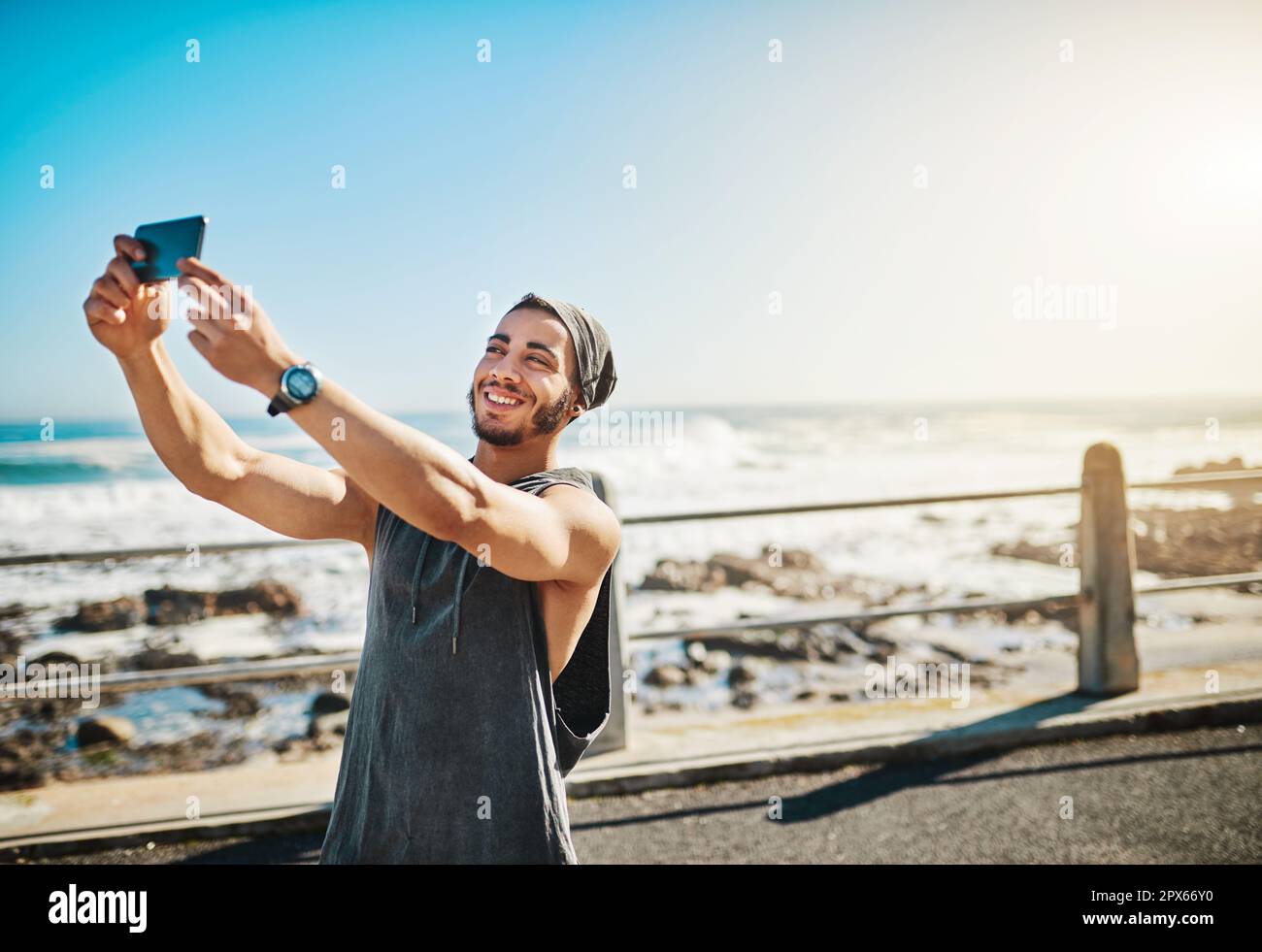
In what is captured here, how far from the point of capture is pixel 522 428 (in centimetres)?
182

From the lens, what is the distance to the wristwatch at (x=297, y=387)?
118 centimetres

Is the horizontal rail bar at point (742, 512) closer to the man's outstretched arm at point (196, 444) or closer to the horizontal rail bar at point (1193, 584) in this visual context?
the horizontal rail bar at point (1193, 584)

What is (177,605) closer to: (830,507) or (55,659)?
(55,659)

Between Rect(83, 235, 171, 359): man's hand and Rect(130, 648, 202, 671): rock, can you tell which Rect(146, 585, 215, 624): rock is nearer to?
Rect(130, 648, 202, 671): rock

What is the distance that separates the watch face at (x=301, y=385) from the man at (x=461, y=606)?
224 mm

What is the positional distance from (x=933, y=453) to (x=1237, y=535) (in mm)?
22878

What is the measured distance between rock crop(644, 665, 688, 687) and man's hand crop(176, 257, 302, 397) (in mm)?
7145

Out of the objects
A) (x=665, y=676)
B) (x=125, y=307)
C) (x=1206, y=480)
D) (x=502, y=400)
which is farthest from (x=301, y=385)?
(x=665, y=676)

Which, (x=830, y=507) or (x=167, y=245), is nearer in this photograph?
(x=167, y=245)

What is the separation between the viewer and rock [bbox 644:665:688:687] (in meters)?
8.08

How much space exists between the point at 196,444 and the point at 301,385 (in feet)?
1.78

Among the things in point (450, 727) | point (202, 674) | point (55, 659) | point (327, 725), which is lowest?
point (327, 725)

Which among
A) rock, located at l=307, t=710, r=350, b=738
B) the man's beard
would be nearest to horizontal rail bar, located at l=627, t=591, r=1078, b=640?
the man's beard
